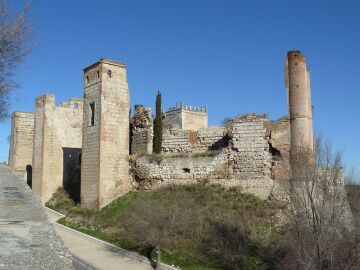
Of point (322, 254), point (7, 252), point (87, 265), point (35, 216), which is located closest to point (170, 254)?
point (87, 265)

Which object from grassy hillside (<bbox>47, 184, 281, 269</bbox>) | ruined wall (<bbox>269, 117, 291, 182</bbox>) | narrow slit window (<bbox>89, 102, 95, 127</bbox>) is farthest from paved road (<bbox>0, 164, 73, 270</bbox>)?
narrow slit window (<bbox>89, 102, 95, 127</bbox>)

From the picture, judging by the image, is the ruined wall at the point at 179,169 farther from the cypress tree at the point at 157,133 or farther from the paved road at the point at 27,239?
the paved road at the point at 27,239

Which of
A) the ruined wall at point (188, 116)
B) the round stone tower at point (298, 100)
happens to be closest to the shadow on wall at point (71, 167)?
the round stone tower at point (298, 100)

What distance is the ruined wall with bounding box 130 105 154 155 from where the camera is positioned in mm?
25047

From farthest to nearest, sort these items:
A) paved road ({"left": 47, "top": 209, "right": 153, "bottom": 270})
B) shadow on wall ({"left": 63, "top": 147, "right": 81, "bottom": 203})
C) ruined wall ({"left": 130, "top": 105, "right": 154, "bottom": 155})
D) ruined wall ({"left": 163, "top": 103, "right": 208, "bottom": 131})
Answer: ruined wall ({"left": 163, "top": 103, "right": 208, "bottom": 131}), shadow on wall ({"left": 63, "top": 147, "right": 81, "bottom": 203}), ruined wall ({"left": 130, "top": 105, "right": 154, "bottom": 155}), paved road ({"left": 47, "top": 209, "right": 153, "bottom": 270})

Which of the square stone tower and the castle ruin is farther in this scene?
the square stone tower

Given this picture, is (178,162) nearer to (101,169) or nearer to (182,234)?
(101,169)

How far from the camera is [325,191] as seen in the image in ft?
46.9

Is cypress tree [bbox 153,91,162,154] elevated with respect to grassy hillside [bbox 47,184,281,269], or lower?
elevated

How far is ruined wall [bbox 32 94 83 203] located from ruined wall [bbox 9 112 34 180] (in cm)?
531

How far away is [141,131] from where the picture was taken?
2541 cm

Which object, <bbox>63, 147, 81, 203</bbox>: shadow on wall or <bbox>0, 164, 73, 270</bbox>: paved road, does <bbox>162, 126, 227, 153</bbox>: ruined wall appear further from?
<bbox>0, 164, 73, 270</bbox>: paved road

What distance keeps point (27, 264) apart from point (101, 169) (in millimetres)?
19763

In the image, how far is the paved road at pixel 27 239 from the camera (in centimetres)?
356
